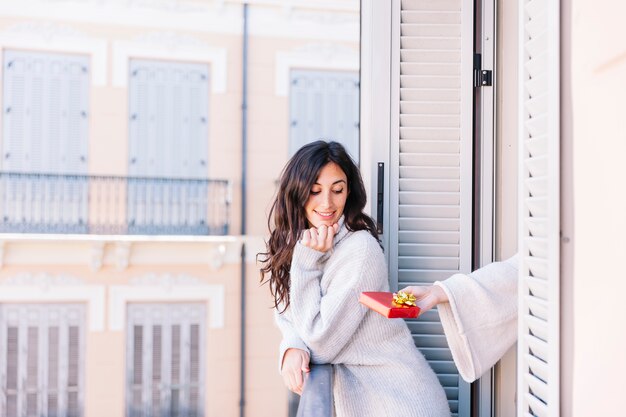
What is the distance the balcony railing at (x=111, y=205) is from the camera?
6.24m

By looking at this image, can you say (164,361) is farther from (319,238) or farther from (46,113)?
(319,238)

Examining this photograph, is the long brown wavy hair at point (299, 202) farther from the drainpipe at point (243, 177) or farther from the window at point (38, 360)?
the window at point (38, 360)

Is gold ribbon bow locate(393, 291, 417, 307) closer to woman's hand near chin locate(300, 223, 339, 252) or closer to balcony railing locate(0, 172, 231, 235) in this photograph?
woman's hand near chin locate(300, 223, 339, 252)

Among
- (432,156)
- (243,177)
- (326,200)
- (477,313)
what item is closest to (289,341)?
(326,200)

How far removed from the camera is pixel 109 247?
635 centimetres

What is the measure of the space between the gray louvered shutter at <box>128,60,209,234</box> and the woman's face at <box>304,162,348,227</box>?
5053 mm

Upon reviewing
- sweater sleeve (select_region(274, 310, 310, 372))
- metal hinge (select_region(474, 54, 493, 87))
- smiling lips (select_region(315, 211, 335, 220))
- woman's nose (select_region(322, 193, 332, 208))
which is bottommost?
sweater sleeve (select_region(274, 310, 310, 372))

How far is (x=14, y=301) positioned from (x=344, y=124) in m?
3.86

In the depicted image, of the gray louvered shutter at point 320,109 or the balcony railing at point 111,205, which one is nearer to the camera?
the balcony railing at point 111,205

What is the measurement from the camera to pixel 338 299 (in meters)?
1.39
